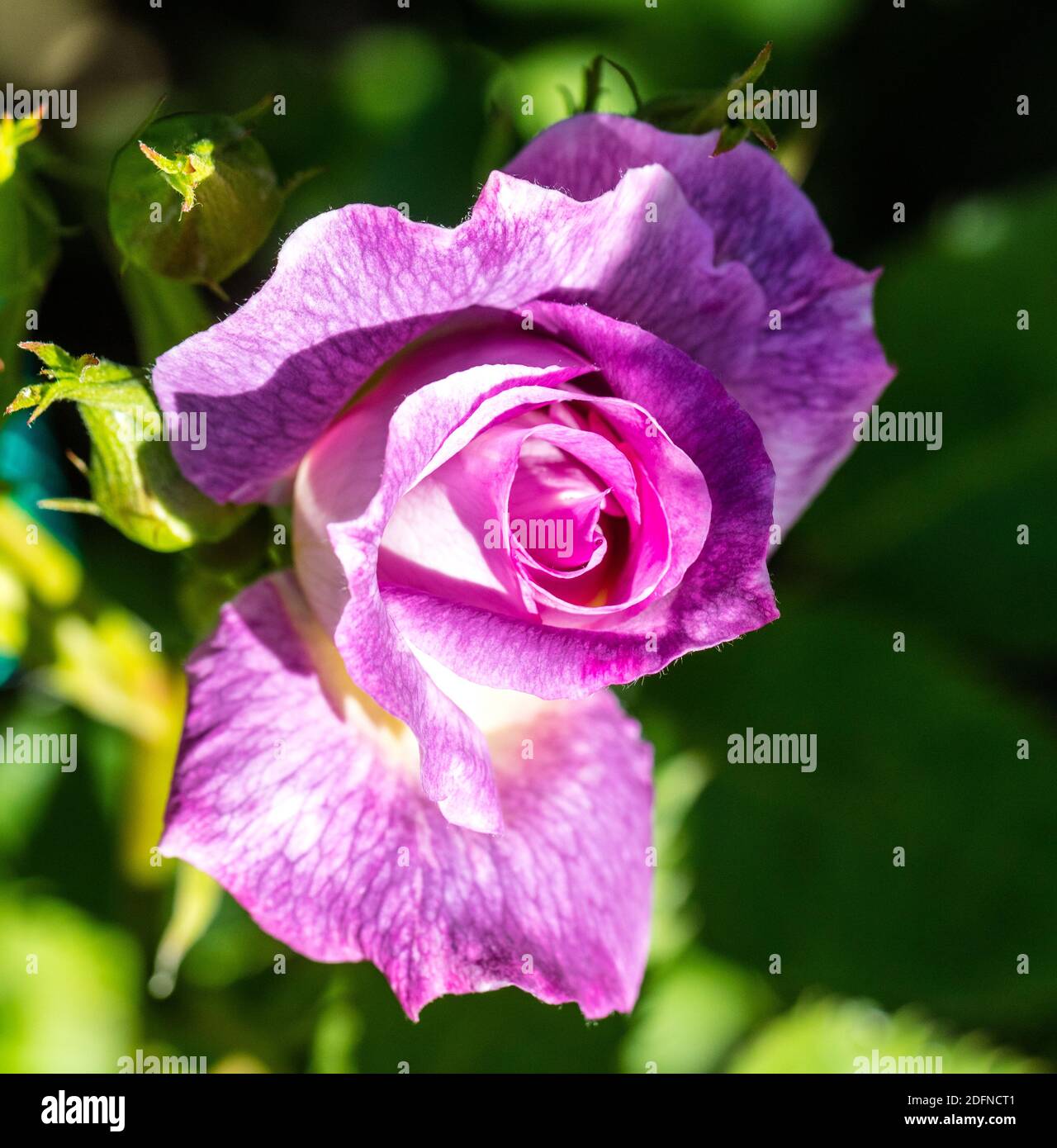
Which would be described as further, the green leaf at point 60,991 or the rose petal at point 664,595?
the green leaf at point 60,991

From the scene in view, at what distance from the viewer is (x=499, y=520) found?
66 centimetres

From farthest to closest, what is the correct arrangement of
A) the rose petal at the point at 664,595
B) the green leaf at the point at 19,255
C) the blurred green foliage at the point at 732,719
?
the blurred green foliage at the point at 732,719 < the green leaf at the point at 19,255 < the rose petal at the point at 664,595

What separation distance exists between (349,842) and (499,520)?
0.79 feet

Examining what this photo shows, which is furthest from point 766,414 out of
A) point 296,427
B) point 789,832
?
point 789,832

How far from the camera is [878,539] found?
5.16 ft

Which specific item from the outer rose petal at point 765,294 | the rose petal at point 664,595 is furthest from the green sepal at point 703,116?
the rose petal at point 664,595

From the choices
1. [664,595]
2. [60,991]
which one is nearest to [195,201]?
[664,595]

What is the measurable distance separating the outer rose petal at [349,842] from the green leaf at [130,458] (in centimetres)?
6

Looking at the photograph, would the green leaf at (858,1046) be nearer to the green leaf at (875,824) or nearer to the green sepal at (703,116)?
the green leaf at (875,824)

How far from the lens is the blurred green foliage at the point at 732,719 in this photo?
134 centimetres

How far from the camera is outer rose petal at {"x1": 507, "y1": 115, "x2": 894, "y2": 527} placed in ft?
2.53

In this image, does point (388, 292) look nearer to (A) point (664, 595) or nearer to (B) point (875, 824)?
(A) point (664, 595)
